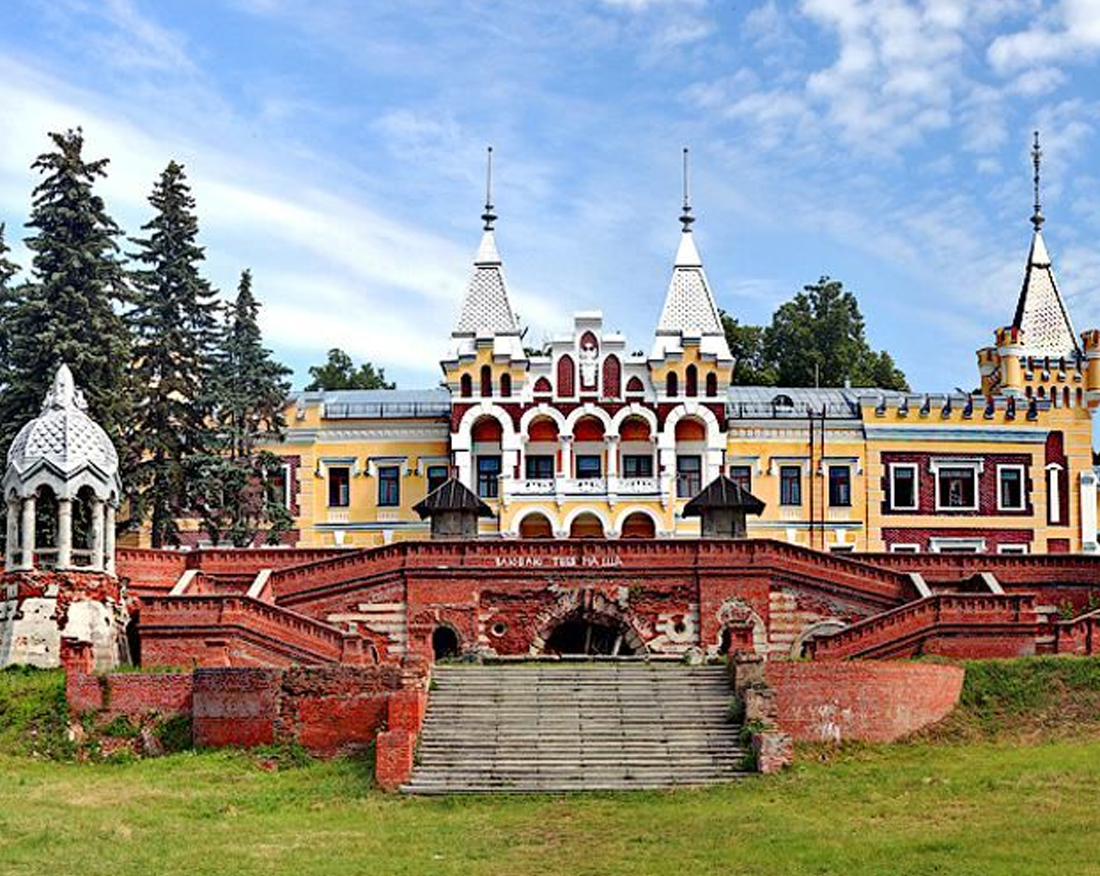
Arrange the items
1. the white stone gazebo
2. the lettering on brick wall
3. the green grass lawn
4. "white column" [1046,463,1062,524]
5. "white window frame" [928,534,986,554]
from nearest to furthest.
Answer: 1. the green grass lawn
2. the white stone gazebo
3. the lettering on brick wall
4. "white window frame" [928,534,986,554]
5. "white column" [1046,463,1062,524]

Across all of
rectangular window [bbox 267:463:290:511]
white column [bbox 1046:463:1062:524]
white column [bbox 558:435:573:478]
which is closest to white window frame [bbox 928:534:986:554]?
white column [bbox 1046:463:1062:524]

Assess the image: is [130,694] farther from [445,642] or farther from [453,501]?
[453,501]

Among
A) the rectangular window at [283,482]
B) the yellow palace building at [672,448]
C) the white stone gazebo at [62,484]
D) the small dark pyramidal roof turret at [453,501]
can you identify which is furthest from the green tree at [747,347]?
the white stone gazebo at [62,484]

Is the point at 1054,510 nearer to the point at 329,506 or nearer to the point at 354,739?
the point at 329,506

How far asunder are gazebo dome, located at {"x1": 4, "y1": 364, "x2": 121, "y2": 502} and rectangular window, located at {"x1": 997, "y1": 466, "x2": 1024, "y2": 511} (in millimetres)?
34250

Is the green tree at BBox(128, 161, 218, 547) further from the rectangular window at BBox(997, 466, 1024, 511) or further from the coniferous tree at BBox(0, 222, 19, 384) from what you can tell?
the rectangular window at BBox(997, 466, 1024, 511)

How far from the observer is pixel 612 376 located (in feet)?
219

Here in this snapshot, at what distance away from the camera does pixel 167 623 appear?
45.5 meters

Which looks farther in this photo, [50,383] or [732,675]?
[50,383]

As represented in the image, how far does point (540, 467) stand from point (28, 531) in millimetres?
24622

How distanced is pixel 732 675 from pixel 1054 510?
32.9 meters

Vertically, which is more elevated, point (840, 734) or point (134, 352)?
point (134, 352)

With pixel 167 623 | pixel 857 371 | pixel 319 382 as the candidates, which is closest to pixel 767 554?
pixel 167 623

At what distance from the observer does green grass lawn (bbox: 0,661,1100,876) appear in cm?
2873
